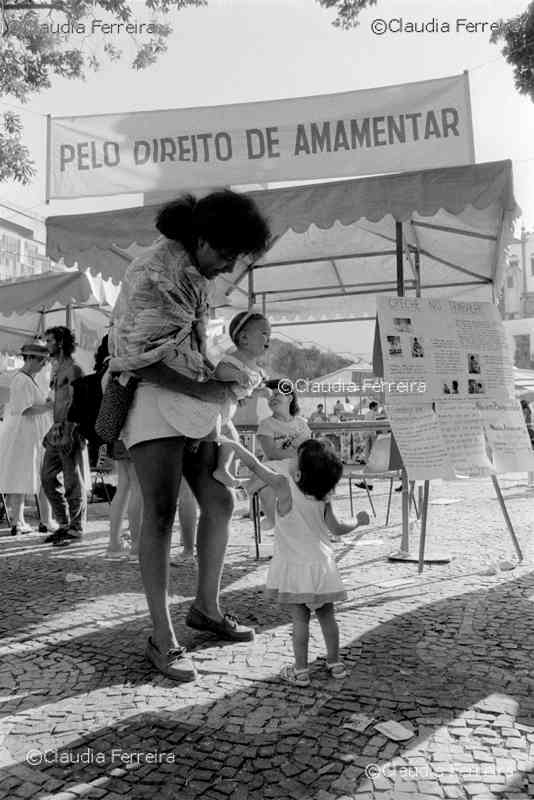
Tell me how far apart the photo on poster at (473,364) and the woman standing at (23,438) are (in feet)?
12.3

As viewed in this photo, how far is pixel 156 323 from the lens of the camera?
246 cm

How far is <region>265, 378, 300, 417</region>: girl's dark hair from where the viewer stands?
502cm

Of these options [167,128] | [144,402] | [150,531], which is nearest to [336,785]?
[150,531]

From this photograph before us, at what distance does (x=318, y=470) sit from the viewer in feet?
8.53

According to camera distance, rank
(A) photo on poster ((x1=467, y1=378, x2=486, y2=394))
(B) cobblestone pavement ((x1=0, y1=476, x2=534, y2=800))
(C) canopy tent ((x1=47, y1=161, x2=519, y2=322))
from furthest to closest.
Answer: (A) photo on poster ((x1=467, y1=378, x2=486, y2=394))
(C) canopy tent ((x1=47, y1=161, x2=519, y2=322))
(B) cobblestone pavement ((x1=0, y1=476, x2=534, y2=800))

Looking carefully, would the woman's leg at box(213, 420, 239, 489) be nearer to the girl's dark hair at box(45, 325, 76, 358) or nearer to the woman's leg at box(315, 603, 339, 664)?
the woman's leg at box(315, 603, 339, 664)

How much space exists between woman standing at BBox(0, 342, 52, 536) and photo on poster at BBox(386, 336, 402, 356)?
3.34 metres

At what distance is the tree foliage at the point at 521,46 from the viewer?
8992mm

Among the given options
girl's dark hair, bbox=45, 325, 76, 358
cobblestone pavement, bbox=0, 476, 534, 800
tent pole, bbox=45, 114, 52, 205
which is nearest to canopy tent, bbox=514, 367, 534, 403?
girl's dark hair, bbox=45, 325, 76, 358

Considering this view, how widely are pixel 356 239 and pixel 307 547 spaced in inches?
178

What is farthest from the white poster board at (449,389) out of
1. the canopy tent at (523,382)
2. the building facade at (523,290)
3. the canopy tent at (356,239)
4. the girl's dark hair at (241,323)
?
the building facade at (523,290)

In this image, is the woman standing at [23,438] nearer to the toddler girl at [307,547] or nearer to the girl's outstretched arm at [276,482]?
the girl's outstretched arm at [276,482]

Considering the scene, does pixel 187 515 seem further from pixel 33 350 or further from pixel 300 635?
pixel 33 350

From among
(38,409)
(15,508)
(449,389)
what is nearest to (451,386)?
(449,389)
